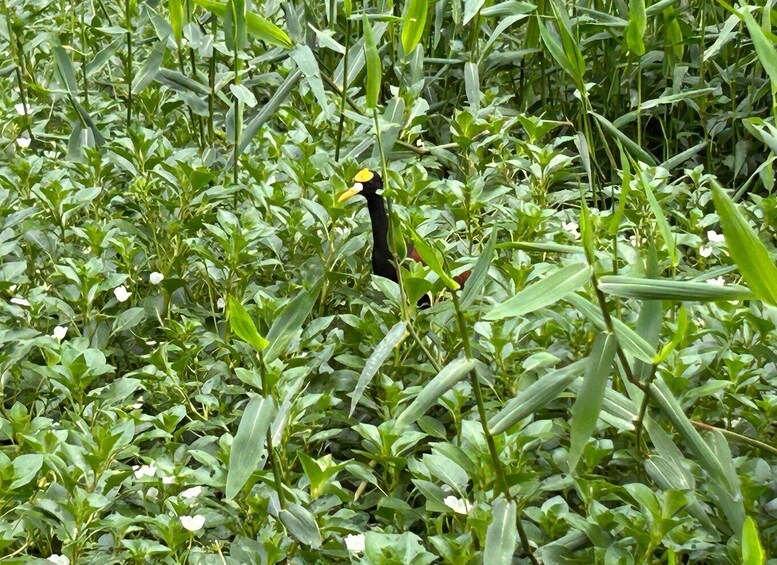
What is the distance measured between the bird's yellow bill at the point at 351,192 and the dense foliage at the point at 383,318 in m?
0.03

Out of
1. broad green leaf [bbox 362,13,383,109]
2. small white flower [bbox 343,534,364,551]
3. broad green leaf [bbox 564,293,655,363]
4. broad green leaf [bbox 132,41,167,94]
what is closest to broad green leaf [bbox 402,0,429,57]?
broad green leaf [bbox 362,13,383,109]

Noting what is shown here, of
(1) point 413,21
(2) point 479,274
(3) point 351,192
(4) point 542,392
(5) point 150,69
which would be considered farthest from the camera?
(5) point 150,69

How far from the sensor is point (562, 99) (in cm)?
341

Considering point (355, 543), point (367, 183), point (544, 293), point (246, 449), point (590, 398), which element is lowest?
point (355, 543)

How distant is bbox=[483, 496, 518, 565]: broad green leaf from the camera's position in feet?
4.71

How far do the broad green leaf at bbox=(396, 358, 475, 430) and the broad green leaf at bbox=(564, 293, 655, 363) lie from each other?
17 cm

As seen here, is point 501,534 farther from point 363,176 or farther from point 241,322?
point 363,176

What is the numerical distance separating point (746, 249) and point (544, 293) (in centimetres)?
24

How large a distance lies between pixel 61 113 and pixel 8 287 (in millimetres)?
1060

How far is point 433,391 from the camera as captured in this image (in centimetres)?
141

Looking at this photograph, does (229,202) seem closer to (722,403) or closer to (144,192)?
(144,192)

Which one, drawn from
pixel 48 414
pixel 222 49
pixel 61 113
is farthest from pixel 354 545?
pixel 61 113

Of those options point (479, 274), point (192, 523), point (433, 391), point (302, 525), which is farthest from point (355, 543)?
point (479, 274)

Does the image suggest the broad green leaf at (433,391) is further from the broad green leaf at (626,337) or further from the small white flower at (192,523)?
the small white flower at (192,523)
